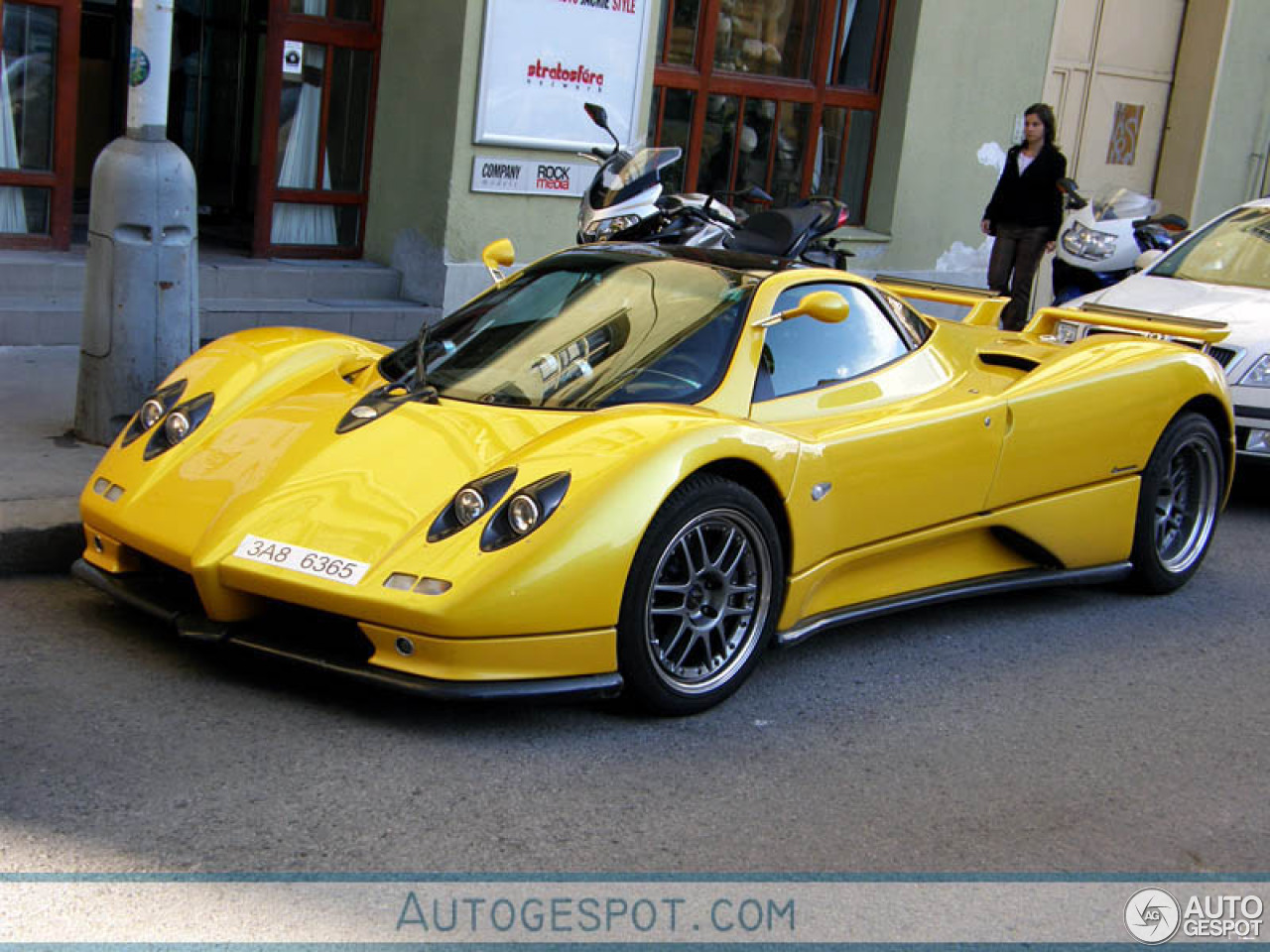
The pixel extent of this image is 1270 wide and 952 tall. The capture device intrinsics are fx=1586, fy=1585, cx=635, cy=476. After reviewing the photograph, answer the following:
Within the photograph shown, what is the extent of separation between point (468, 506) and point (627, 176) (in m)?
4.18

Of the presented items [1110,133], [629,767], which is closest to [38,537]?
[629,767]

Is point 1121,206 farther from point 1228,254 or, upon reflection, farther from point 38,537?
point 38,537

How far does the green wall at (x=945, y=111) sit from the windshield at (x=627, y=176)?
5344 mm

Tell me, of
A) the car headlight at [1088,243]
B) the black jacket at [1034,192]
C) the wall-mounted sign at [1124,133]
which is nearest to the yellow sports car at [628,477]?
the car headlight at [1088,243]

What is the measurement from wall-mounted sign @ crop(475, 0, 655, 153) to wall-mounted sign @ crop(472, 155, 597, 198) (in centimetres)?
14

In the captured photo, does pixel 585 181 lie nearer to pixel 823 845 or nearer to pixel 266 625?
pixel 266 625

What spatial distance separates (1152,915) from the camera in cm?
370

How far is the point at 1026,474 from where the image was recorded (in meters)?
5.75

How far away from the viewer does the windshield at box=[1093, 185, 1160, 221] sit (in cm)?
1061

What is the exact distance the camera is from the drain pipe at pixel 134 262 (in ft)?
22.1

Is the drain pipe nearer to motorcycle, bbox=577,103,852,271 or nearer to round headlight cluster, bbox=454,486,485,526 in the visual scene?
motorcycle, bbox=577,103,852,271

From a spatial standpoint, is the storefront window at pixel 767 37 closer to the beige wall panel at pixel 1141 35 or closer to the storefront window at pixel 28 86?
the beige wall panel at pixel 1141 35

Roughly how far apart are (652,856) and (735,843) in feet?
0.75

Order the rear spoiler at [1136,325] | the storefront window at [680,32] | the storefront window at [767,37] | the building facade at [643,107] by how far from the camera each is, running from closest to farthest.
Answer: the rear spoiler at [1136,325] → the building facade at [643,107] → the storefront window at [680,32] → the storefront window at [767,37]
